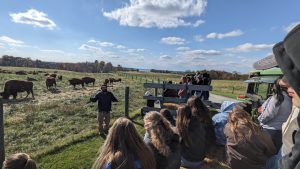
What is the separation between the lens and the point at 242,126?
17.0 feet

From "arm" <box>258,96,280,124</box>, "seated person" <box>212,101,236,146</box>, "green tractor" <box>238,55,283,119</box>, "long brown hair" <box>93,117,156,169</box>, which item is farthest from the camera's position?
"green tractor" <box>238,55,283,119</box>

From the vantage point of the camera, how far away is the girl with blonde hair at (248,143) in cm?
511

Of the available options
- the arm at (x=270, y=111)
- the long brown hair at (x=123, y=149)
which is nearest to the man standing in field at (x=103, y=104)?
the arm at (x=270, y=111)

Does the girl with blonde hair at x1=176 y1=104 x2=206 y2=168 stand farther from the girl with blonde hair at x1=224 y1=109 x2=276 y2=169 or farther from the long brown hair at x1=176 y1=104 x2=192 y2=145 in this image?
the girl with blonde hair at x1=224 y1=109 x2=276 y2=169

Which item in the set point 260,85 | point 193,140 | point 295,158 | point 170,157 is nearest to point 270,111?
point 193,140

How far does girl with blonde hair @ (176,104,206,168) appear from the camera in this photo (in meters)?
5.66

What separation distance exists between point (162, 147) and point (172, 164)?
363 mm

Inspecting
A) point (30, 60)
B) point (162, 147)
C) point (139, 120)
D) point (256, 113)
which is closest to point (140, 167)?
point (162, 147)

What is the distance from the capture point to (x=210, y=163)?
20.8 feet

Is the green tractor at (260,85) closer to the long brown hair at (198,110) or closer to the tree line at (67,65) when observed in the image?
the long brown hair at (198,110)

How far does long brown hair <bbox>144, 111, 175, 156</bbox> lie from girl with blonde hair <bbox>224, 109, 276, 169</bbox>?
1426 millimetres

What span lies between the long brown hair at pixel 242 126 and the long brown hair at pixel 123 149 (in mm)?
2283

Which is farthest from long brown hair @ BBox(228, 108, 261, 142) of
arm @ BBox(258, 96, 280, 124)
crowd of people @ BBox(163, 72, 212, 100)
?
crowd of people @ BBox(163, 72, 212, 100)

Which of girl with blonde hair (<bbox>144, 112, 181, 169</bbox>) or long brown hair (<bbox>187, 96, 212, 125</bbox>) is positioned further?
long brown hair (<bbox>187, 96, 212, 125</bbox>)
